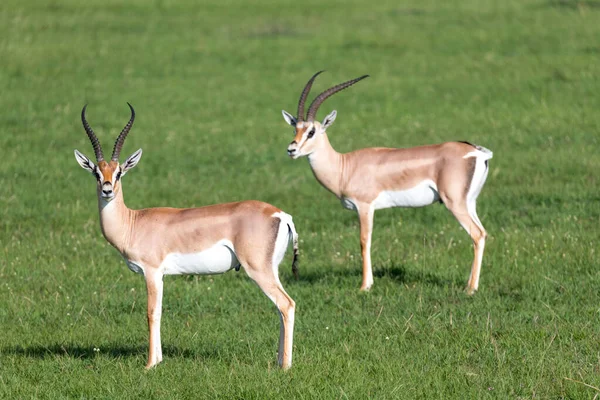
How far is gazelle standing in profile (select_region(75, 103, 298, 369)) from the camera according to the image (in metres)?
7.36

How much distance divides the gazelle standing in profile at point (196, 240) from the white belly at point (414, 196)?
266cm

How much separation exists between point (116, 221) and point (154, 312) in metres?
0.74

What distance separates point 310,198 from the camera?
571 inches

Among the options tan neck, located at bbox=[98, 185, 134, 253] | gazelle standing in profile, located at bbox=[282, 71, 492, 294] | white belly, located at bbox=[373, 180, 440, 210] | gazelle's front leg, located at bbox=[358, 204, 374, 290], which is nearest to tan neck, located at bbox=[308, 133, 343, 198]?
gazelle standing in profile, located at bbox=[282, 71, 492, 294]

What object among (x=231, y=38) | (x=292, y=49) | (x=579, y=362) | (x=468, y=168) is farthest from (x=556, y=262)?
(x=231, y=38)

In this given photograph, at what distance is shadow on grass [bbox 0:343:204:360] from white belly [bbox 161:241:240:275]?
73cm

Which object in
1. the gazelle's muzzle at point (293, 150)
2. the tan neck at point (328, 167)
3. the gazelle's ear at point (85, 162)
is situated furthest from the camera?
the tan neck at point (328, 167)

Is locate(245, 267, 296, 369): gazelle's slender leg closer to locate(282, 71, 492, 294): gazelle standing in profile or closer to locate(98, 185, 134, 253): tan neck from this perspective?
locate(98, 185, 134, 253): tan neck

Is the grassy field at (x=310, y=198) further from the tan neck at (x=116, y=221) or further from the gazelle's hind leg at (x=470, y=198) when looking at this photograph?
the tan neck at (x=116, y=221)

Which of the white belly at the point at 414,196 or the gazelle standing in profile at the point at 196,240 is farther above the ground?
the gazelle standing in profile at the point at 196,240

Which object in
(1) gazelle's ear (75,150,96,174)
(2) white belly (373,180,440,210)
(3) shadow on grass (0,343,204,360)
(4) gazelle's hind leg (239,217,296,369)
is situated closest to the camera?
(4) gazelle's hind leg (239,217,296,369)

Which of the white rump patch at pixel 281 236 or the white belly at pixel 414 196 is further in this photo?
the white belly at pixel 414 196

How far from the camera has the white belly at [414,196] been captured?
1020 cm

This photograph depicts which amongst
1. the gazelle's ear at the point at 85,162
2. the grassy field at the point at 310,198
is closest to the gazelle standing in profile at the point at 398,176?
the grassy field at the point at 310,198
